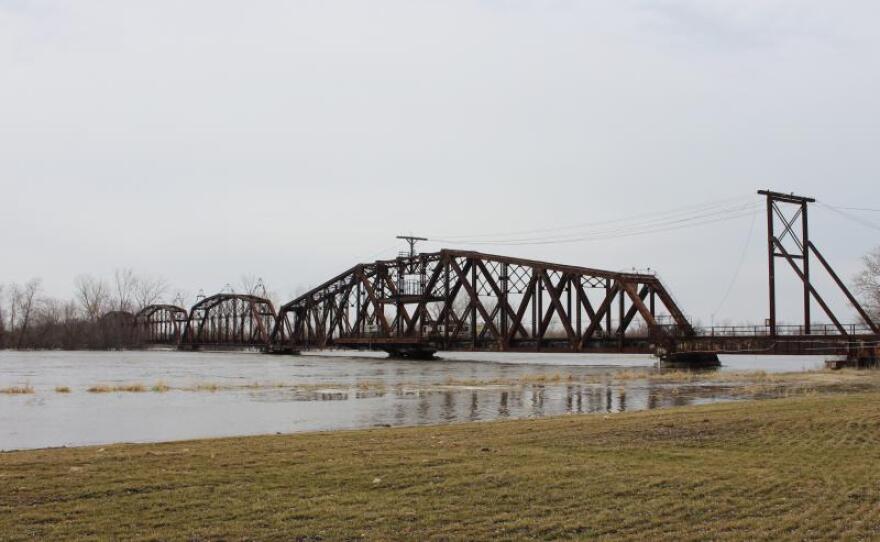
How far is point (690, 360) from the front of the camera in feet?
240

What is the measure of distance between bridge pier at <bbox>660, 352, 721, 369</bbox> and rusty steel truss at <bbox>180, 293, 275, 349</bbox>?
92962 mm

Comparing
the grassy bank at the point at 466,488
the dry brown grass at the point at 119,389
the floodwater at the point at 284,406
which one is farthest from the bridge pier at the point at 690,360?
the grassy bank at the point at 466,488

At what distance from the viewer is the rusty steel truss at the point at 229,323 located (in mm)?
158250

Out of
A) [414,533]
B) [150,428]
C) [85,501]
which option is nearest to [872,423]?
[414,533]

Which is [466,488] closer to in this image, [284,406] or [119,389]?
[284,406]

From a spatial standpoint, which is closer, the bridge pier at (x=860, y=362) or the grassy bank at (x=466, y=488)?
the grassy bank at (x=466, y=488)

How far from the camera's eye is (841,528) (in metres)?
8.85

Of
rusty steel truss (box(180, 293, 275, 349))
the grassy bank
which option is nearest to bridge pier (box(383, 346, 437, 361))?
rusty steel truss (box(180, 293, 275, 349))

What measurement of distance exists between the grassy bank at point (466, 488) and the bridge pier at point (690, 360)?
5836 centimetres

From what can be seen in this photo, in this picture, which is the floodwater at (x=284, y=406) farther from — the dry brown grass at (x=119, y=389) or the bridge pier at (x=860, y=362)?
the bridge pier at (x=860, y=362)

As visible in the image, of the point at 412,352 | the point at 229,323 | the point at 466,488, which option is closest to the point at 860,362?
the point at 466,488

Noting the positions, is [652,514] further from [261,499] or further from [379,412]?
[379,412]

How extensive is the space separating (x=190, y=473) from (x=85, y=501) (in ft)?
6.21

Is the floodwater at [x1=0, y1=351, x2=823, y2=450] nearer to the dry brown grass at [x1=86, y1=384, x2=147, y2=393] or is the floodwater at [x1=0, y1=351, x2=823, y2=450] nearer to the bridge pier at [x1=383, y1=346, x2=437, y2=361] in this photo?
the dry brown grass at [x1=86, y1=384, x2=147, y2=393]
